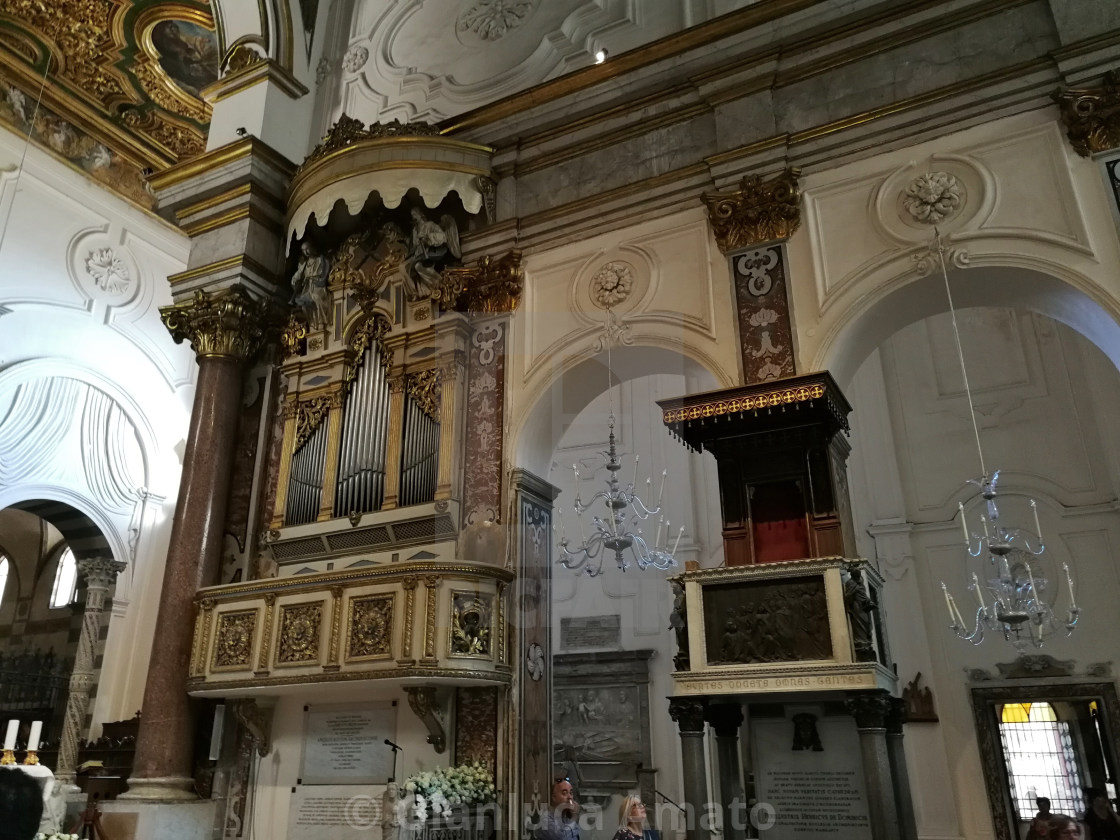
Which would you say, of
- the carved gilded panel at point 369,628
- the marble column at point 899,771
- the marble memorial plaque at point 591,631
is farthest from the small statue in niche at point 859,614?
the marble memorial plaque at point 591,631

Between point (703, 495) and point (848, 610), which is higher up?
point (703, 495)

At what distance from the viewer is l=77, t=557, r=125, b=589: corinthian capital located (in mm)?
12906

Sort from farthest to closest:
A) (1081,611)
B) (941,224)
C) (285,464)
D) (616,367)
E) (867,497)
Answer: (867,497) < (1081,611) < (285,464) < (616,367) < (941,224)

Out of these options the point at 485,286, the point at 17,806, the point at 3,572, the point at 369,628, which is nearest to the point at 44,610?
the point at 3,572

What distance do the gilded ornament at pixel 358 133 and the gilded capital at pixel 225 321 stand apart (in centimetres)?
150

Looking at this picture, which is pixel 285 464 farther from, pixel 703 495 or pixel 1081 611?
pixel 1081 611

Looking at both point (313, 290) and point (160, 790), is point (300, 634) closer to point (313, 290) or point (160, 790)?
point (160, 790)

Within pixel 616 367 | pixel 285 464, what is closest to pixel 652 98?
pixel 616 367

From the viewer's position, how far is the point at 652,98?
761 cm

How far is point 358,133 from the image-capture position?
807 centimetres

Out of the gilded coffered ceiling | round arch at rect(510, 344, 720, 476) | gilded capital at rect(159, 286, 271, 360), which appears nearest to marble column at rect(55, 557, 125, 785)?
the gilded coffered ceiling

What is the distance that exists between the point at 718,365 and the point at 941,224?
1861 millimetres

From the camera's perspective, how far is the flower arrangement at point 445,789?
224 inches

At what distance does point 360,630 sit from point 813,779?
10.9 ft
